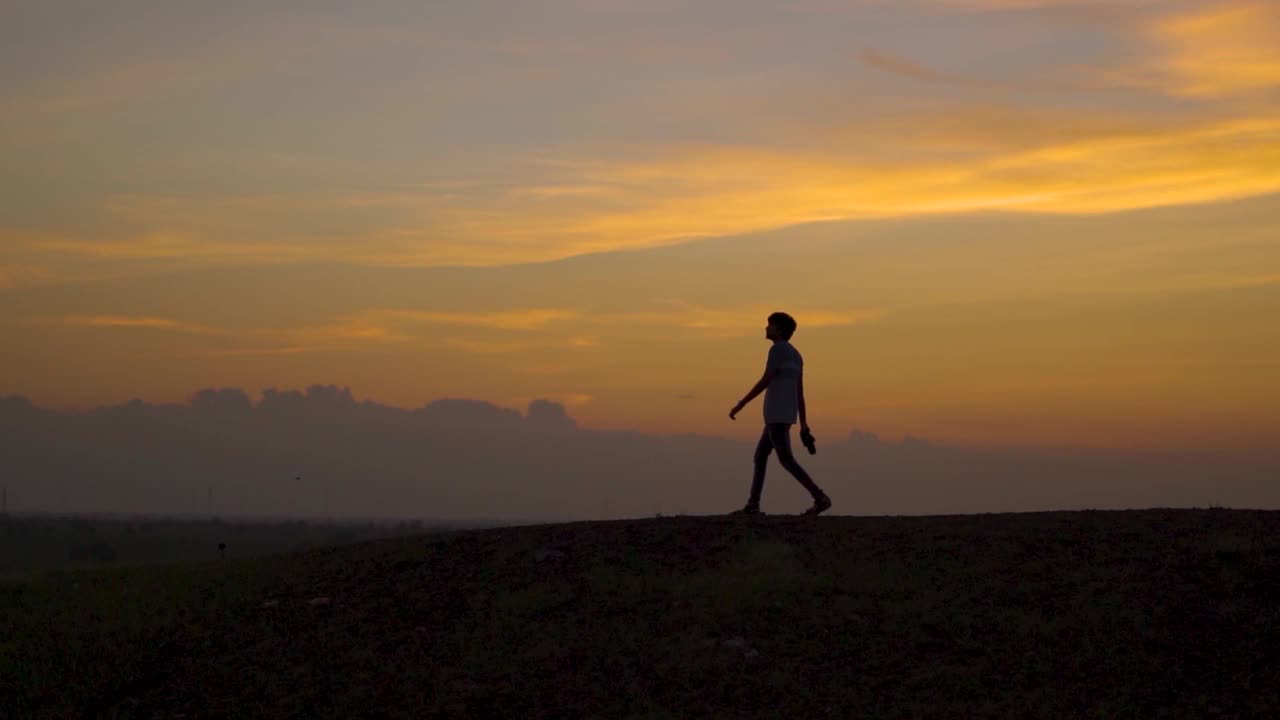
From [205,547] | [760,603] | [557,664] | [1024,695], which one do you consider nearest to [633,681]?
[557,664]

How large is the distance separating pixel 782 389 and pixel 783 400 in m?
0.13

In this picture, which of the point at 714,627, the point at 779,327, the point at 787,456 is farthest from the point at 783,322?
the point at 714,627

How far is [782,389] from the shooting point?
55.0ft

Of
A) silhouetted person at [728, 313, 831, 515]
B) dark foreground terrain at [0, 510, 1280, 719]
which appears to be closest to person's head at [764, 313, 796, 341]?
silhouetted person at [728, 313, 831, 515]

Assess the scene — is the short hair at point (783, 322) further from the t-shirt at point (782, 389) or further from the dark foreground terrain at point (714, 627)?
the dark foreground terrain at point (714, 627)

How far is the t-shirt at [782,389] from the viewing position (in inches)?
658

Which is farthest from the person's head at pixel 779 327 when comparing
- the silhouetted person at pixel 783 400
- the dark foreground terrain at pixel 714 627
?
the dark foreground terrain at pixel 714 627

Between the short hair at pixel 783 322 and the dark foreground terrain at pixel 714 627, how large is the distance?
229 cm

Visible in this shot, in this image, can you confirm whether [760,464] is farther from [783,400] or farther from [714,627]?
[714,627]

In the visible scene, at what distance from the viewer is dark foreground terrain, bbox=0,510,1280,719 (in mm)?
11961

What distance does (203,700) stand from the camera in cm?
1308

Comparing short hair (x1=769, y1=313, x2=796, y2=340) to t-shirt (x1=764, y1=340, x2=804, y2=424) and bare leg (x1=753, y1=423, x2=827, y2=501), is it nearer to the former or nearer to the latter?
t-shirt (x1=764, y1=340, x2=804, y2=424)

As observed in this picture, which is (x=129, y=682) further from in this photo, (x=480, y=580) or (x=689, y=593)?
(x=689, y=593)

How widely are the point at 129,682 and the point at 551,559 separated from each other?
4568 mm
